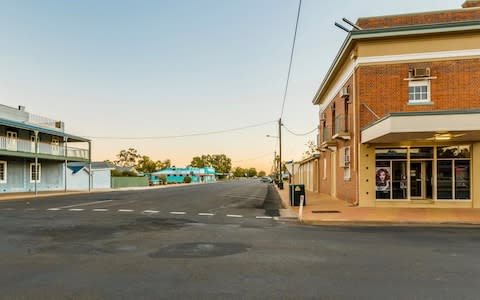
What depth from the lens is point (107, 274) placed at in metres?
6.33

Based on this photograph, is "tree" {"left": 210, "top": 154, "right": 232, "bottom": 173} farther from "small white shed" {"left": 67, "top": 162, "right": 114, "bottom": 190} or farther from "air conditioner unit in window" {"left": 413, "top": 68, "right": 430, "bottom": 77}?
"air conditioner unit in window" {"left": 413, "top": 68, "right": 430, "bottom": 77}

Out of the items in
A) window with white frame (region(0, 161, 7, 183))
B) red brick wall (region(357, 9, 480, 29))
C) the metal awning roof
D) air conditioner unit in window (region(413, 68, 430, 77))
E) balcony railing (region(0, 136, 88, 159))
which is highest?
red brick wall (region(357, 9, 480, 29))

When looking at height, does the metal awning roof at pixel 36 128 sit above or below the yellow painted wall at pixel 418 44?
below

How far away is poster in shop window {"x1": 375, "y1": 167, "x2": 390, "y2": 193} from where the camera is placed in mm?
18281

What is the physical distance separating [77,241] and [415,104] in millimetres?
16148

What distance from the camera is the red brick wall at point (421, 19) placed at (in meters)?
18.5

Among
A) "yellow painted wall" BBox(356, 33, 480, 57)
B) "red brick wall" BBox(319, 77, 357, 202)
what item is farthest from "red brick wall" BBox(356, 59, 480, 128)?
"red brick wall" BBox(319, 77, 357, 202)

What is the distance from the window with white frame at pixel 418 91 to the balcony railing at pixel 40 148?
101 ft

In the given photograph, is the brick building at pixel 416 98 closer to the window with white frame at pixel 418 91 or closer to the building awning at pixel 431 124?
the window with white frame at pixel 418 91

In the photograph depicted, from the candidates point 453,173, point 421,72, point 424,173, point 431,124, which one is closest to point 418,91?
point 421,72

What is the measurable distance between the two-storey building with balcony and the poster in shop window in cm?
2789

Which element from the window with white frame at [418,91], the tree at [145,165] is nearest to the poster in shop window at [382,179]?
the window with white frame at [418,91]

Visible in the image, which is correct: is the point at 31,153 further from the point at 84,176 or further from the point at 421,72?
the point at 421,72

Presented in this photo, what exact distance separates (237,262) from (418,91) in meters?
15.2
